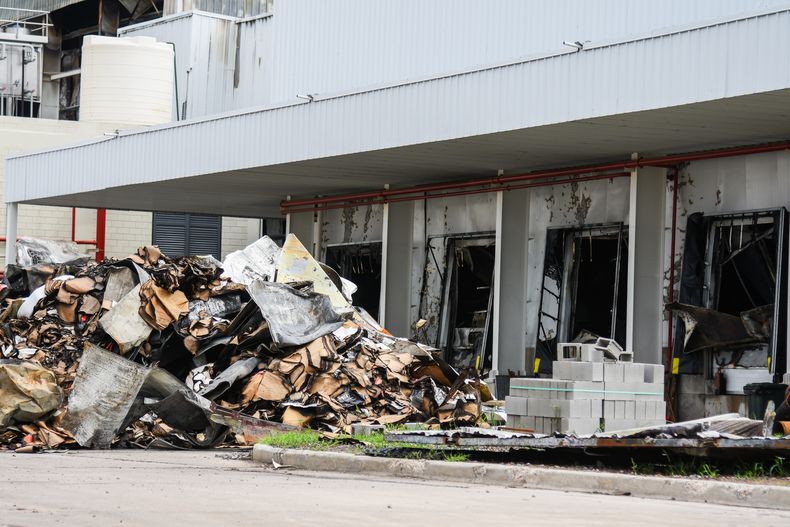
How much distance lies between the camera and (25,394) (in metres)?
15.1

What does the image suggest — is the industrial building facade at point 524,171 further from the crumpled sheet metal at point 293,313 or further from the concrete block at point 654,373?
the crumpled sheet metal at point 293,313

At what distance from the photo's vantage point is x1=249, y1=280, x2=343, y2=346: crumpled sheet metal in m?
17.1

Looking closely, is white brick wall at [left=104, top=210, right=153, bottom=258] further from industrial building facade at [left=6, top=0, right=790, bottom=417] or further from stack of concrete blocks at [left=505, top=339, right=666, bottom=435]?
stack of concrete blocks at [left=505, top=339, right=666, bottom=435]

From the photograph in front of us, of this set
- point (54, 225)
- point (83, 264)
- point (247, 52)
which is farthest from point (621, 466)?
point (247, 52)

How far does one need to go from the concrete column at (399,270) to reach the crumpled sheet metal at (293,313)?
216 inches

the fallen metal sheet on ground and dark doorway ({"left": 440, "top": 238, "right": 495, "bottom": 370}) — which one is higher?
dark doorway ({"left": 440, "top": 238, "right": 495, "bottom": 370})

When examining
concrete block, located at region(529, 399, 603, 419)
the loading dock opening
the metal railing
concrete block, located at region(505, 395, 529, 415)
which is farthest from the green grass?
the metal railing

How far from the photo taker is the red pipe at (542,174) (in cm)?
1764

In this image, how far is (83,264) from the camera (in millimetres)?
25516

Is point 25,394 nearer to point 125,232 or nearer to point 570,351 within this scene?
point 570,351

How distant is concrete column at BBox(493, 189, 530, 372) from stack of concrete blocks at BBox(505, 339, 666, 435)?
5925 millimetres

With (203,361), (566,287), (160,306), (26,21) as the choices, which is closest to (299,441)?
(203,361)

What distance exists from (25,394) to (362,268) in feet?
34.9

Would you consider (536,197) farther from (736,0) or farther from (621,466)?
(621,466)
